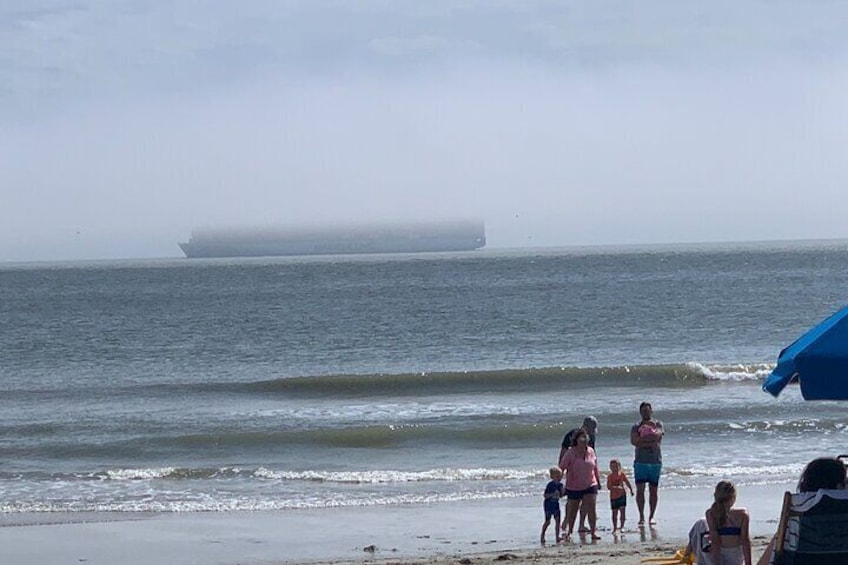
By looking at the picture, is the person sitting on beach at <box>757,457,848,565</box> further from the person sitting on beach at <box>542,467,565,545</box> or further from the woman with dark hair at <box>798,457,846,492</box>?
the person sitting on beach at <box>542,467,565,545</box>

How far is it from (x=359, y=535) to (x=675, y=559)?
4020mm

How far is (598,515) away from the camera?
575 inches

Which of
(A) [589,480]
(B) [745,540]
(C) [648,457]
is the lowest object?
(A) [589,480]

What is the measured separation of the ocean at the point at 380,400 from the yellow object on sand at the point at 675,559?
488cm

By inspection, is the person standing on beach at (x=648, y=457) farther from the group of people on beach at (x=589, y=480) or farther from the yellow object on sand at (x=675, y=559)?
the yellow object on sand at (x=675, y=559)

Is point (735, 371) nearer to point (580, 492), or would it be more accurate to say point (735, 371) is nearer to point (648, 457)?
point (648, 457)

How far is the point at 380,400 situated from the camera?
28.8 meters

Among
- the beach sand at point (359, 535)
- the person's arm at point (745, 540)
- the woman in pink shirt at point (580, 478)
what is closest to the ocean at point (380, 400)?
the beach sand at point (359, 535)

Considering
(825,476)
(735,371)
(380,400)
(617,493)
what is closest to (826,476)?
(825,476)

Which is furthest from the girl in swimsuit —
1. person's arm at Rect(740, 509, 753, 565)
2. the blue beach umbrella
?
the blue beach umbrella

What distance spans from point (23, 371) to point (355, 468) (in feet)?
71.5

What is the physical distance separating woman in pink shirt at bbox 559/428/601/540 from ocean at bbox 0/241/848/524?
115 inches

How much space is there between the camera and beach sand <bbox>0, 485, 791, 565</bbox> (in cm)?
1247

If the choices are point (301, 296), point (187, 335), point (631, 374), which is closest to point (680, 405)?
point (631, 374)
